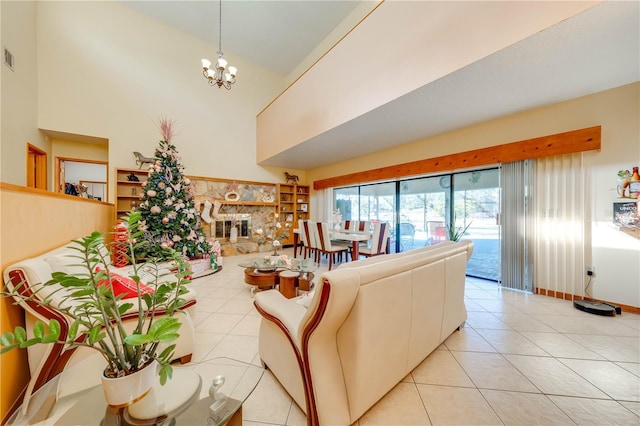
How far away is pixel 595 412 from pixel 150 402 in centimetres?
239

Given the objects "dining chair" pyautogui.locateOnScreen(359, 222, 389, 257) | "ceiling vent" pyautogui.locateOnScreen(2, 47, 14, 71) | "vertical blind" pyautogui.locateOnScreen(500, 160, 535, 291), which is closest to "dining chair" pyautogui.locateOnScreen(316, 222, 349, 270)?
"dining chair" pyautogui.locateOnScreen(359, 222, 389, 257)

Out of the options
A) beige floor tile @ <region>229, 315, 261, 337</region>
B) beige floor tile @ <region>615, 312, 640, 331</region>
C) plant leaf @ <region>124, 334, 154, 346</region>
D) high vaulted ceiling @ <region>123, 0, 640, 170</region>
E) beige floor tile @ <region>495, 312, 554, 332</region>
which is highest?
high vaulted ceiling @ <region>123, 0, 640, 170</region>

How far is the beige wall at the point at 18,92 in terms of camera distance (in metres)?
3.04

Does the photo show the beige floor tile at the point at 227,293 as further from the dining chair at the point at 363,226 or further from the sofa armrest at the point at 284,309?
the dining chair at the point at 363,226

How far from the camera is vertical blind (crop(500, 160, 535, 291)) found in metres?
3.17

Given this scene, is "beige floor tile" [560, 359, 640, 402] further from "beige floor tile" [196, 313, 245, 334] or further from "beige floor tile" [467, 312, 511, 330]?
"beige floor tile" [196, 313, 245, 334]

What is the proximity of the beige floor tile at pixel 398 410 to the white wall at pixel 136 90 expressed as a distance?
5.89 meters

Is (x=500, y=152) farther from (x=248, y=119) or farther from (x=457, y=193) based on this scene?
(x=248, y=119)

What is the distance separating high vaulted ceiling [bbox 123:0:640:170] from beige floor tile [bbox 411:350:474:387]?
2753 mm

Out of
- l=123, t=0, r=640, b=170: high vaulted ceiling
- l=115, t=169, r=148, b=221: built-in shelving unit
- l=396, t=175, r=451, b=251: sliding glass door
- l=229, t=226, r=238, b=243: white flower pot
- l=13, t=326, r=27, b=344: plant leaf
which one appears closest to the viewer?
l=13, t=326, r=27, b=344: plant leaf

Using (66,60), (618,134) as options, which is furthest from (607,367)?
(66,60)

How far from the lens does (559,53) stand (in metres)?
2.04

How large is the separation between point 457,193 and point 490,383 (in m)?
3.54

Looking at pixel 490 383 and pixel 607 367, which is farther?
pixel 607 367
